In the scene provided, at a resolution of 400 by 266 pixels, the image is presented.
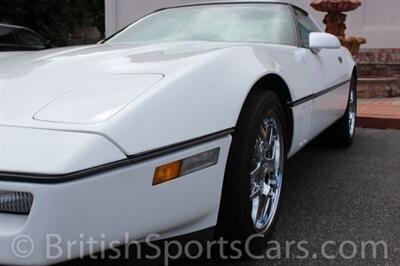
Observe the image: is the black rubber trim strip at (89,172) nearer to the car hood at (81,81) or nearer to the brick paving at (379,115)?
the car hood at (81,81)

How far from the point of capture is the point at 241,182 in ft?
7.02

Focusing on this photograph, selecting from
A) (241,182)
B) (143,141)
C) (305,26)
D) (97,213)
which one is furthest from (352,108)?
(97,213)

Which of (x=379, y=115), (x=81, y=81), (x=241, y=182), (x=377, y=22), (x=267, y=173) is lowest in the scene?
(x=379, y=115)

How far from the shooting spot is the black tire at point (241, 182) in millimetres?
2129

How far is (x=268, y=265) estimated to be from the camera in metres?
2.34

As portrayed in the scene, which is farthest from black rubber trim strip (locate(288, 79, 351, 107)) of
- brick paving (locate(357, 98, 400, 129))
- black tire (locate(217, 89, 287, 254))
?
brick paving (locate(357, 98, 400, 129))

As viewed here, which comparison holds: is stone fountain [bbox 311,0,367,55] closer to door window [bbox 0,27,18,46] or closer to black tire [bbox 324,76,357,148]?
black tire [bbox 324,76,357,148]

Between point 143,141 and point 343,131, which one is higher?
point 143,141

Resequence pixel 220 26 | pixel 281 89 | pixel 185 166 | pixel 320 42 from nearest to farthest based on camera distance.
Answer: pixel 185 166 → pixel 281 89 → pixel 320 42 → pixel 220 26

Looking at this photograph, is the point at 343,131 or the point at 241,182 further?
the point at 343,131

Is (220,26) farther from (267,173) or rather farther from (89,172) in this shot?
(89,172)

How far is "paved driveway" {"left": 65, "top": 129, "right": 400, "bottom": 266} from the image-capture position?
2508mm

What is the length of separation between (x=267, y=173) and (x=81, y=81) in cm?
105

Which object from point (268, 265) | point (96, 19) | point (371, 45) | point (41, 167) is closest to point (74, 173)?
point (41, 167)
